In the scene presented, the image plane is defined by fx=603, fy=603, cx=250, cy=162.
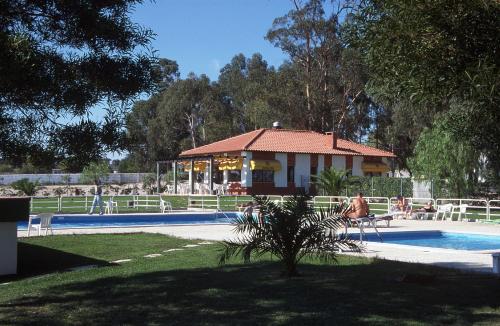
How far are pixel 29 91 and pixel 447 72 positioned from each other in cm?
476

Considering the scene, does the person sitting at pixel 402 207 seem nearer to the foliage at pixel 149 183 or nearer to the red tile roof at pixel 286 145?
the red tile roof at pixel 286 145

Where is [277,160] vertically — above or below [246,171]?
above

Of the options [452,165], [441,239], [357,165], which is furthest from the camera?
[357,165]

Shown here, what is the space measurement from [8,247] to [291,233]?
5292 mm

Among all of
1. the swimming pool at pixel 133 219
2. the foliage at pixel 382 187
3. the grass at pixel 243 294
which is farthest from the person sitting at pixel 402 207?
the grass at pixel 243 294

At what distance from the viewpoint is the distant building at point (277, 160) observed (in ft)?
155

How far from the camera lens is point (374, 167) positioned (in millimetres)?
52125

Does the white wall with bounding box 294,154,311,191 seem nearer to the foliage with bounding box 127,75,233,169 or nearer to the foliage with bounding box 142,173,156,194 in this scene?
the foliage with bounding box 142,173,156,194

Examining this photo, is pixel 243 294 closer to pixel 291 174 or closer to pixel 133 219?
pixel 133 219

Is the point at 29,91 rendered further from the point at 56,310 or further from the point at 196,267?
the point at 196,267

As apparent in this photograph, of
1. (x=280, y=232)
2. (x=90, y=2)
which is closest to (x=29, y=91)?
(x=90, y=2)

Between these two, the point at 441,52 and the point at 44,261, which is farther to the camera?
the point at 44,261

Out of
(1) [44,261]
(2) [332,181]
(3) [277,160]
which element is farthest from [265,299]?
(3) [277,160]

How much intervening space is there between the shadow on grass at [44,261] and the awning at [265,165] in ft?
108
